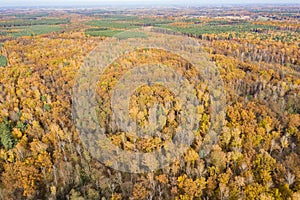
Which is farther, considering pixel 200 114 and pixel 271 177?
pixel 200 114

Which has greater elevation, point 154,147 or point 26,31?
point 26,31

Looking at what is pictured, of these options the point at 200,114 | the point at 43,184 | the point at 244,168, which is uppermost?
the point at 200,114

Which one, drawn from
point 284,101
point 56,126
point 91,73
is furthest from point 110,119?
point 284,101

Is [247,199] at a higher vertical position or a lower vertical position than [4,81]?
lower

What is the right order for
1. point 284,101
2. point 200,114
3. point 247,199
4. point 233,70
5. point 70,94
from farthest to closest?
point 233,70 → point 70,94 → point 284,101 → point 200,114 → point 247,199

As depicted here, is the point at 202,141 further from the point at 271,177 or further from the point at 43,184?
the point at 43,184

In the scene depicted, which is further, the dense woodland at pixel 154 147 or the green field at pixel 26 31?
the green field at pixel 26 31

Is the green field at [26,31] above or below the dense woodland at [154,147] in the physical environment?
above

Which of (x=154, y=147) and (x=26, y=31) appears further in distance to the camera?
(x=26, y=31)

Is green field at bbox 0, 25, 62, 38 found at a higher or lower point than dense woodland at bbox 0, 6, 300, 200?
higher

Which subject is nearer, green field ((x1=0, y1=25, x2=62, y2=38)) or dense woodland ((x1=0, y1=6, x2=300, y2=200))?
dense woodland ((x1=0, y1=6, x2=300, y2=200))

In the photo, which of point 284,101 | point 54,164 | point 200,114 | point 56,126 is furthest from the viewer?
point 284,101
